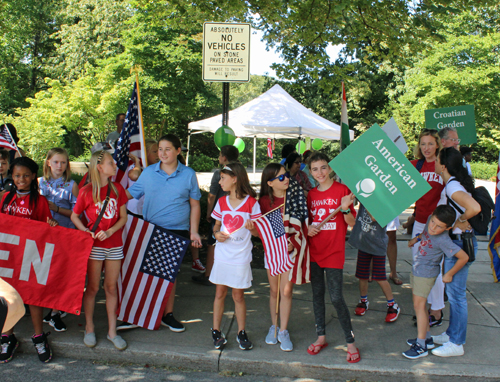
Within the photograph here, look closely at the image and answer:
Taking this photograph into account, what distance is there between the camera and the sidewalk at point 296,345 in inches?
148

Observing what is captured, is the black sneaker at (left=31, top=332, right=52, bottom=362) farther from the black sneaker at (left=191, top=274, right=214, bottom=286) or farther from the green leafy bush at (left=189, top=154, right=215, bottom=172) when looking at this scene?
the green leafy bush at (left=189, top=154, right=215, bottom=172)

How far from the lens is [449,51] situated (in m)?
24.3

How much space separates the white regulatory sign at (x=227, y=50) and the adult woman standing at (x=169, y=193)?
196 centimetres

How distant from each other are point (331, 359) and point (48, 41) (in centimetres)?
Result: 4104

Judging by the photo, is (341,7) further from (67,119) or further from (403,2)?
(67,119)

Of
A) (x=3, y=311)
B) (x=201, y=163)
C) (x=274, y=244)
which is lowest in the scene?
(x=274, y=244)

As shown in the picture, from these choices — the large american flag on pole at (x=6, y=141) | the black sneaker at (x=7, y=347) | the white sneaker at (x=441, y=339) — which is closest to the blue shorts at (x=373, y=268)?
the white sneaker at (x=441, y=339)

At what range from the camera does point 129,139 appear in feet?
16.9

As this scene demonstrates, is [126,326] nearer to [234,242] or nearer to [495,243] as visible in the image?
[234,242]

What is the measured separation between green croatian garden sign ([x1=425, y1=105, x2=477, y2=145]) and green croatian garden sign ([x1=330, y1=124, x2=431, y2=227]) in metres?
3.13

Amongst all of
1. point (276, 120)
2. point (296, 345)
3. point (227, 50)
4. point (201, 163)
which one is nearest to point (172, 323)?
point (296, 345)

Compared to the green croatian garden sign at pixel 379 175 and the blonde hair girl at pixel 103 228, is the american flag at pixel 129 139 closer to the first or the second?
the blonde hair girl at pixel 103 228

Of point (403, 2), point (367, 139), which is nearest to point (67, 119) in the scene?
point (403, 2)

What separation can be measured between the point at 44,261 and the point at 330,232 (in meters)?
2.71
